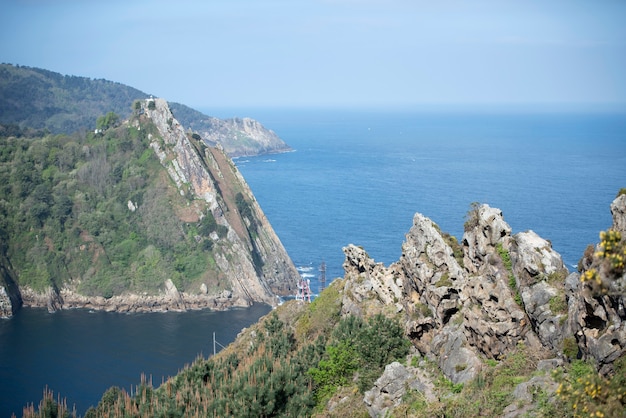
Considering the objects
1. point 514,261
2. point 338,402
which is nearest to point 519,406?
point 514,261

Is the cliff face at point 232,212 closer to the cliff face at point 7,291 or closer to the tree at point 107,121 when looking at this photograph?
the tree at point 107,121

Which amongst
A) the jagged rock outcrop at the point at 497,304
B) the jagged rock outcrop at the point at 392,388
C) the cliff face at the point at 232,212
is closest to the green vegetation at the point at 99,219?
the cliff face at the point at 232,212

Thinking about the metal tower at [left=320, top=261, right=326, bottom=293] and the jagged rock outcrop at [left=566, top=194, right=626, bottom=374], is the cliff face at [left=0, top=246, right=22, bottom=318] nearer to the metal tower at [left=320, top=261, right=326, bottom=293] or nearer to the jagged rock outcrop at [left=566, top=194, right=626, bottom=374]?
the metal tower at [left=320, top=261, right=326, bottom=293]

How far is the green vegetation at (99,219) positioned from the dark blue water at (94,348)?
8.47 meters

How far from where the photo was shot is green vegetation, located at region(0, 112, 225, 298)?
107m

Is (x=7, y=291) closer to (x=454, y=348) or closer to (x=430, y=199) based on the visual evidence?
(x=430, y=199)

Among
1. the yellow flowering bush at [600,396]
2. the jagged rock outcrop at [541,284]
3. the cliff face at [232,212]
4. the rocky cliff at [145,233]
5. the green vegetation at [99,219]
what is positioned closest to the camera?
the yellow flowering bush at [600,396]

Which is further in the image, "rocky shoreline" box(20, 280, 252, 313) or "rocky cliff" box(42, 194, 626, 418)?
"rocky shoreline" box(20, 280, 252, 313)

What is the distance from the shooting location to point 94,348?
85.6 metres

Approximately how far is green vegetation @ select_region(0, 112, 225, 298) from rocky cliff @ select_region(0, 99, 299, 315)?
0.55ft

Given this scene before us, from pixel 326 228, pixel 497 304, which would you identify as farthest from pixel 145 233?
pixel 497 304

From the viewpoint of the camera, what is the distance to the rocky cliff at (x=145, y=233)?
104375mm

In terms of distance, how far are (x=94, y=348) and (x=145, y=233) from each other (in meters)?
32.1

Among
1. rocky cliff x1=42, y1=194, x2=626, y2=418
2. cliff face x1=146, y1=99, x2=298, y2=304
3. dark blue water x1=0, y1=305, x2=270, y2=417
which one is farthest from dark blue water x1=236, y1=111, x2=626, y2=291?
rocky cliff x1=42, y1=194, x2=626, y2=418
